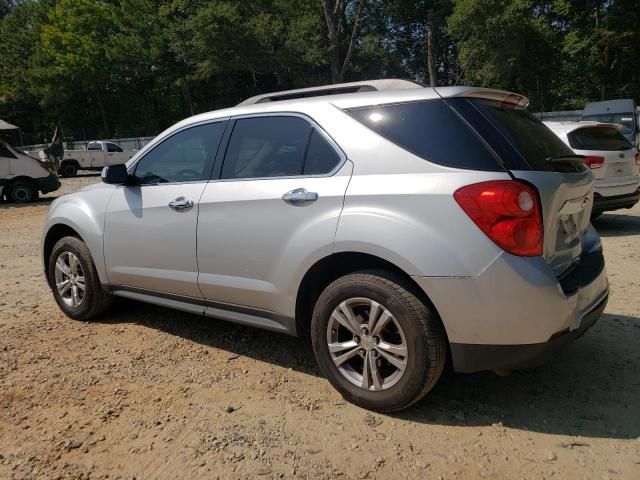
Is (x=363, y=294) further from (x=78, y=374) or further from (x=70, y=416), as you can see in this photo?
(x=78, y=374)

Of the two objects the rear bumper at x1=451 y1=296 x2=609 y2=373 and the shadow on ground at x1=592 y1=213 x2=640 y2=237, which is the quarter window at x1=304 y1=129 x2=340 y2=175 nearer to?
the rear bumper at x1=451 y1=296 x2=609 y2=373

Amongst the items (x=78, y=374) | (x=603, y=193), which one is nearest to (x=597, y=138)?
(x=603, y=193)

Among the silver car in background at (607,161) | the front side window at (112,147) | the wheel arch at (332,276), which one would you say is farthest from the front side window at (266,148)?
the front side window at (112,147)

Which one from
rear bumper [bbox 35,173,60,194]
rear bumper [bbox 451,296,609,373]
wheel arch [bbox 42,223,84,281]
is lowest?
rear bumper [bbox 451,296,609,373]

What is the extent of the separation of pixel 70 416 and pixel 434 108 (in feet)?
8.70

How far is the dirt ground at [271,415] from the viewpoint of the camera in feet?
8.39

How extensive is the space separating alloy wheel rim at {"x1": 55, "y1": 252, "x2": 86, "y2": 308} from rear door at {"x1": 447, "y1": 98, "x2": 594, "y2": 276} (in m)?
3.36

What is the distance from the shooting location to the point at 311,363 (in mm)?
3705

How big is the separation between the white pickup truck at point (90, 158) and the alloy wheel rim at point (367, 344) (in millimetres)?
25136

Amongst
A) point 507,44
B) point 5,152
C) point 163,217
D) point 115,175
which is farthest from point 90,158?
point 163,217

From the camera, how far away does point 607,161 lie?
25.3 feet

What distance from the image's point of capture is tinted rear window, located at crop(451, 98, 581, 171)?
8.95 ft

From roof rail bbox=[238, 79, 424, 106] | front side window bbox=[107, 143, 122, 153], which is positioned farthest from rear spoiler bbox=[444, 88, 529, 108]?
front side window bbox=[107, 143, 122, 153]

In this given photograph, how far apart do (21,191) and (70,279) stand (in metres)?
11.8
